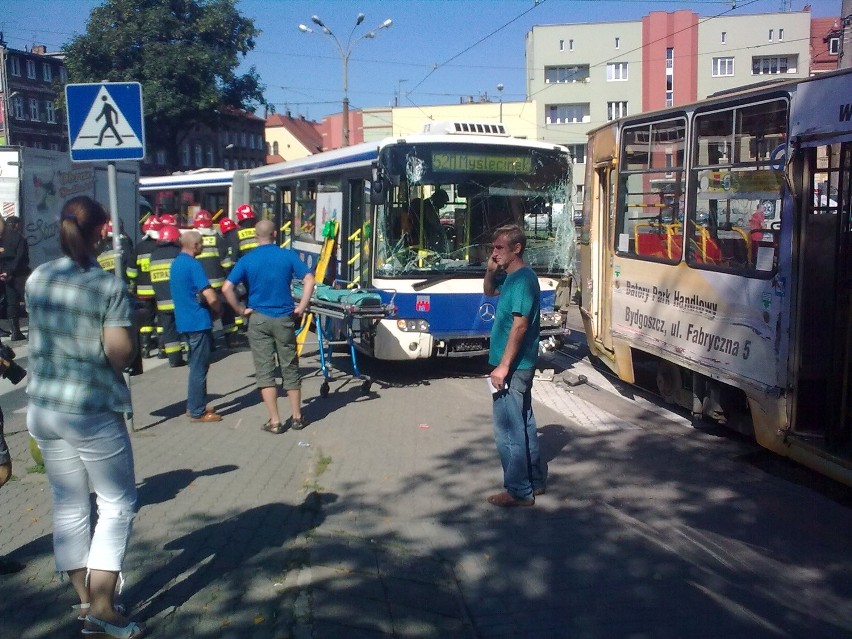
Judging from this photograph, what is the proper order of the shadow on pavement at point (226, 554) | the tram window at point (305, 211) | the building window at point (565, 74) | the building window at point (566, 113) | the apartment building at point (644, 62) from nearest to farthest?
1. the shadow on pavement at point (226, 554)
2. the tram window at point (305, 211)
3. the apartment building at point (644, 62)
4. the building window at point (565, 74)
5. the building window at point (566, 113)

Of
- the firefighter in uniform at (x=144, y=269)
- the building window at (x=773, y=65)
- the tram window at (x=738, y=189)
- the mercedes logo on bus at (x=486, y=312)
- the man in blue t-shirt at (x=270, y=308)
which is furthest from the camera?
the building window at (x=773, y=65)

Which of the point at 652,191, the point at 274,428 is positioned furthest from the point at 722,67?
the point at 274,428

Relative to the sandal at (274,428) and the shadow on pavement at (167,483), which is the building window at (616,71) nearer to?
the sandal at (274,428)

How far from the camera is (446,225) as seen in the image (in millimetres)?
10234

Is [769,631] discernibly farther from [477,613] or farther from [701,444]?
[701,444]

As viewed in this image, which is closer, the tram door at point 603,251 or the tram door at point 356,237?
the tram door at point 603,251

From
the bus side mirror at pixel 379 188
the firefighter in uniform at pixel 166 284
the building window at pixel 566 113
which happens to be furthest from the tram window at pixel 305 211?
the building window at pixel 566 113

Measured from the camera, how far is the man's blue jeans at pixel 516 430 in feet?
19.1

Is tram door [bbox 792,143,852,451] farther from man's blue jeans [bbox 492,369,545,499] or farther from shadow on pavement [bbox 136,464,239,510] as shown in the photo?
shadow on pavement [bbox 136,464,239,510]

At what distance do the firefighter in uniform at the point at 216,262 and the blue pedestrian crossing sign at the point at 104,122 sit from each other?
317 centimetres

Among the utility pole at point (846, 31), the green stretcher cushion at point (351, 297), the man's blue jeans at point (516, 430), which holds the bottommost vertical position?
the man's blue jeans at point (516, 430)

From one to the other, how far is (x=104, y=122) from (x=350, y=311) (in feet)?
10.1

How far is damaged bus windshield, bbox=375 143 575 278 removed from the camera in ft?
32.7

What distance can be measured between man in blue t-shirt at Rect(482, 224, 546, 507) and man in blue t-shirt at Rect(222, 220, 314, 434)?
2.64 meters
